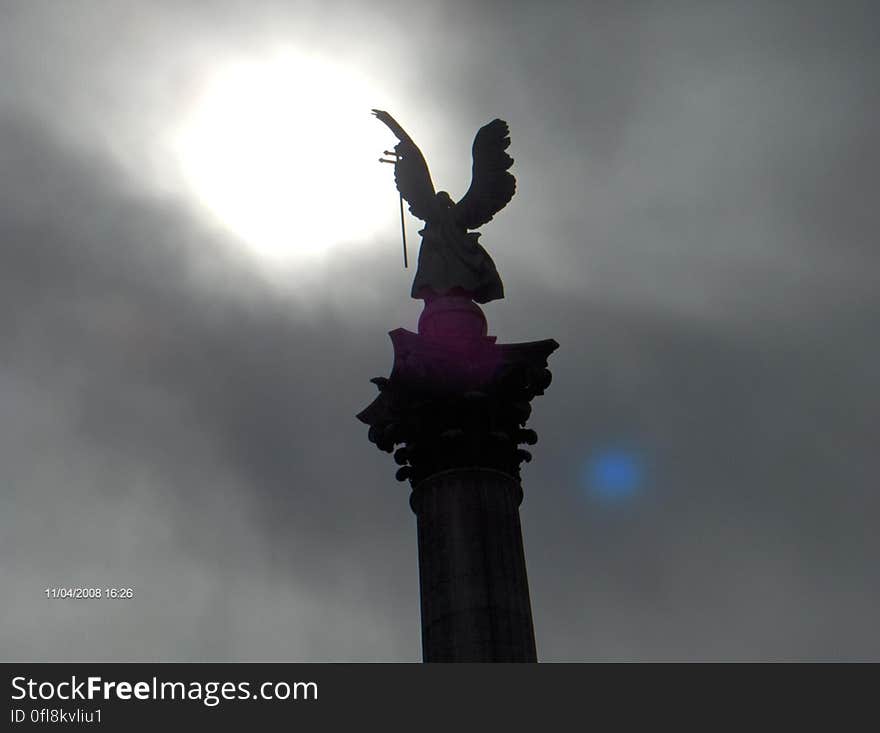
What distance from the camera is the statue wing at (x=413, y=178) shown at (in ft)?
87.8

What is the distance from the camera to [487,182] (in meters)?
26.8

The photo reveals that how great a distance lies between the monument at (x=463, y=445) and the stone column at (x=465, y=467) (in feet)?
0.06

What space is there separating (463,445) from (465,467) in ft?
1.32

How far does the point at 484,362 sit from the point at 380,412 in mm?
2158

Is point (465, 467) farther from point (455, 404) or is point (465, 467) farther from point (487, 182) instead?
point (487, 182)

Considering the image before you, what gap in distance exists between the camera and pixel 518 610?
21.7 metres

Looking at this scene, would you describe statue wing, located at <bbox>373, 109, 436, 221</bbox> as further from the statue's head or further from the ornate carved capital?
the ornate carved capital

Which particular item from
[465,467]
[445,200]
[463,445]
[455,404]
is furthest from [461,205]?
[465,467]

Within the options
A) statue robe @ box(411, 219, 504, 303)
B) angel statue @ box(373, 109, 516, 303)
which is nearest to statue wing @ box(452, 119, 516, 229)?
angel statue @ box(373, 109, 516, 303)

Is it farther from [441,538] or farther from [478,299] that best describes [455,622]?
[478,299]

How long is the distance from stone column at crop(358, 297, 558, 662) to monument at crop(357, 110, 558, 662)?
2 centimetres

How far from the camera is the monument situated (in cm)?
2162

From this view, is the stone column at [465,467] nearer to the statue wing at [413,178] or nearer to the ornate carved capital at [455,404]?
the ornate carved capital at [455,404]
